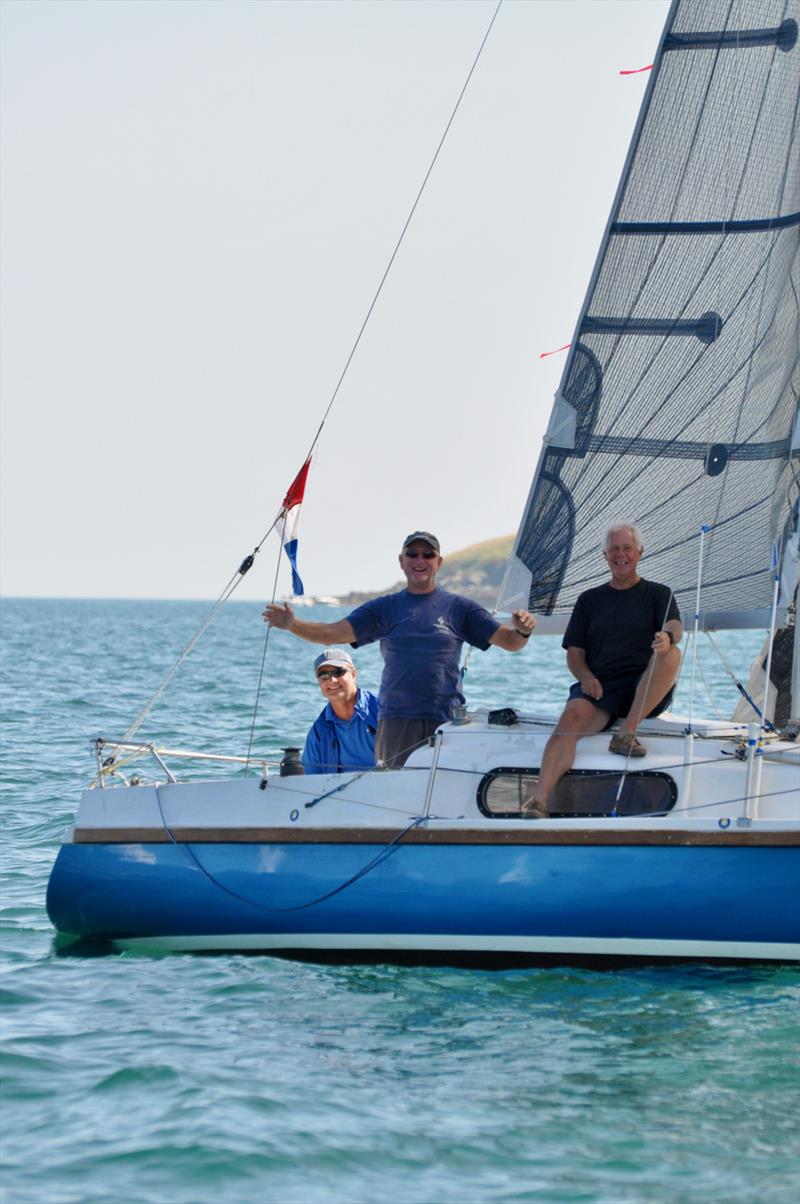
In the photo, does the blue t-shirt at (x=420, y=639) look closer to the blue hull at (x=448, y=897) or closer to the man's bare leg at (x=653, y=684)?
the man's bare leg at (x=653, y=684)

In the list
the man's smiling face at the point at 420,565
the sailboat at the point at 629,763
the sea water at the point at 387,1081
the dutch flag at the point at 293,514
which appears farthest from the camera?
the dutch flag at the point at 293,514

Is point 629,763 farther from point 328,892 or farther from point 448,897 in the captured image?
point 328,892

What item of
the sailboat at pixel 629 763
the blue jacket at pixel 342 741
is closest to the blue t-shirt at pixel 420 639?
the sailboat at pixel 629 763

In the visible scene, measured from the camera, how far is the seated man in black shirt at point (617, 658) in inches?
327

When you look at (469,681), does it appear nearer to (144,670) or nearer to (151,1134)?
(144,670)

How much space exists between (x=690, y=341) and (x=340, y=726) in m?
3.09

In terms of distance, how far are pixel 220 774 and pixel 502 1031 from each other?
24.0ft

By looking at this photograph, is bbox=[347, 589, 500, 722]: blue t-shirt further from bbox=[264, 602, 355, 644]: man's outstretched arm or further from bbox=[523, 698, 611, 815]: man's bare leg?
bbox=[523, 698, 611, 815]: man's bare leg

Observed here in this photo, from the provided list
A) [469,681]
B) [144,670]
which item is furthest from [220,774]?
[144,670]

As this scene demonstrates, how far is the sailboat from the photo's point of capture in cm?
787

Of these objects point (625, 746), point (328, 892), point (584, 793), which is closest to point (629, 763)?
point (625, 746)

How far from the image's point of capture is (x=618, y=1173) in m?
5.71

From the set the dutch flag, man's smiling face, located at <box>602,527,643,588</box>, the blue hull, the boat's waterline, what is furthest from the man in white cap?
man's smiling face, located at <box>602,527,643,588</box>

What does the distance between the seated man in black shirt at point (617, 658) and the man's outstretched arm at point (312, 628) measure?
116 centimetres
